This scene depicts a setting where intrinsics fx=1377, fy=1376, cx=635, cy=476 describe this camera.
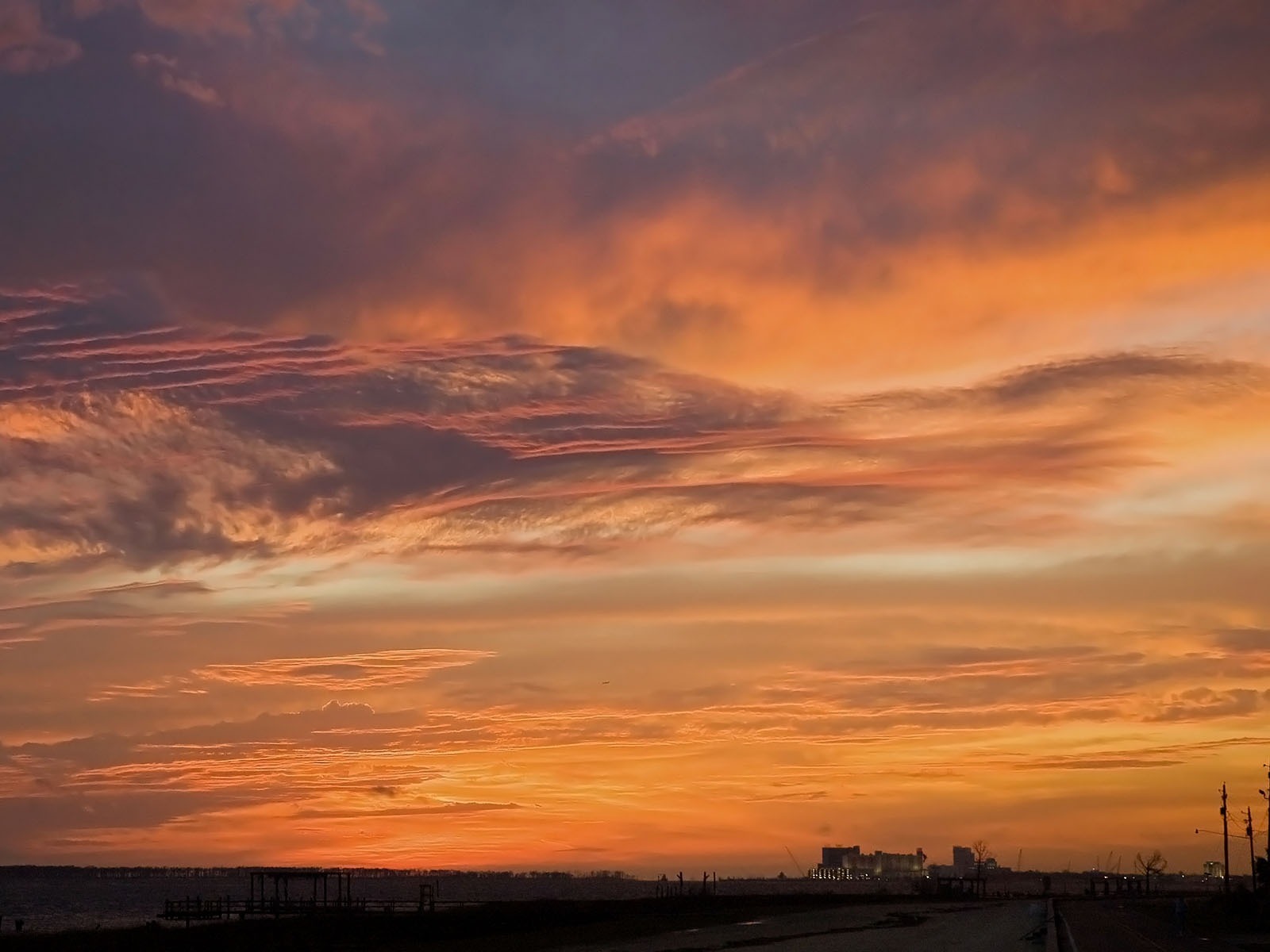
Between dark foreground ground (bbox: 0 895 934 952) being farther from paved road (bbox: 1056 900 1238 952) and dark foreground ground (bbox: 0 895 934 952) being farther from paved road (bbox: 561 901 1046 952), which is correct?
paved road (bbox: 1056 900 1238 952)

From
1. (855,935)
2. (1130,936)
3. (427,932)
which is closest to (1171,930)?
(1130,936)

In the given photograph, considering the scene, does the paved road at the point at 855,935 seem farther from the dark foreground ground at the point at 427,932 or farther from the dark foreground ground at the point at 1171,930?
the dark foreground ground at the point at 1171,930

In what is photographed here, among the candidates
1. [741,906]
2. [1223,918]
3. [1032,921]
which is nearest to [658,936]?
[1032,921]

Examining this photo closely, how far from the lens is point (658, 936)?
81875 mm

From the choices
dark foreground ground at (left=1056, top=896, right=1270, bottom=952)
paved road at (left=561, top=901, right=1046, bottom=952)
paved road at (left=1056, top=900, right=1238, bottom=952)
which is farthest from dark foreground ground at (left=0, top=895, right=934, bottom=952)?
dark foreground ground at (left=1056, top=896, right=1270, bottom=952)

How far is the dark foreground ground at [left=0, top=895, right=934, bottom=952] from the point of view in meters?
71.6

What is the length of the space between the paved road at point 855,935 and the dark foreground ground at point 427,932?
8.72ft

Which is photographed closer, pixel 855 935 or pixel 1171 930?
pixel 855 935

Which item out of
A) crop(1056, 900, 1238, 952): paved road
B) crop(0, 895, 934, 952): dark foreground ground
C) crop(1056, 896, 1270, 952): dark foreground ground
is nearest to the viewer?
crop(1056, 900, 1238, 952): paved road

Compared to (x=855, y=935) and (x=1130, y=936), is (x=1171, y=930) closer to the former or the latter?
(x=1130, y=936)

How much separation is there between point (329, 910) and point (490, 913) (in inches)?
832

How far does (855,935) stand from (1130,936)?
1632 centimetres

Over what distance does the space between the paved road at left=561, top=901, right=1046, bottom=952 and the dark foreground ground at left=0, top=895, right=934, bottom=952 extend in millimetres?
2657

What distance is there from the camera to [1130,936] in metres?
76.8
